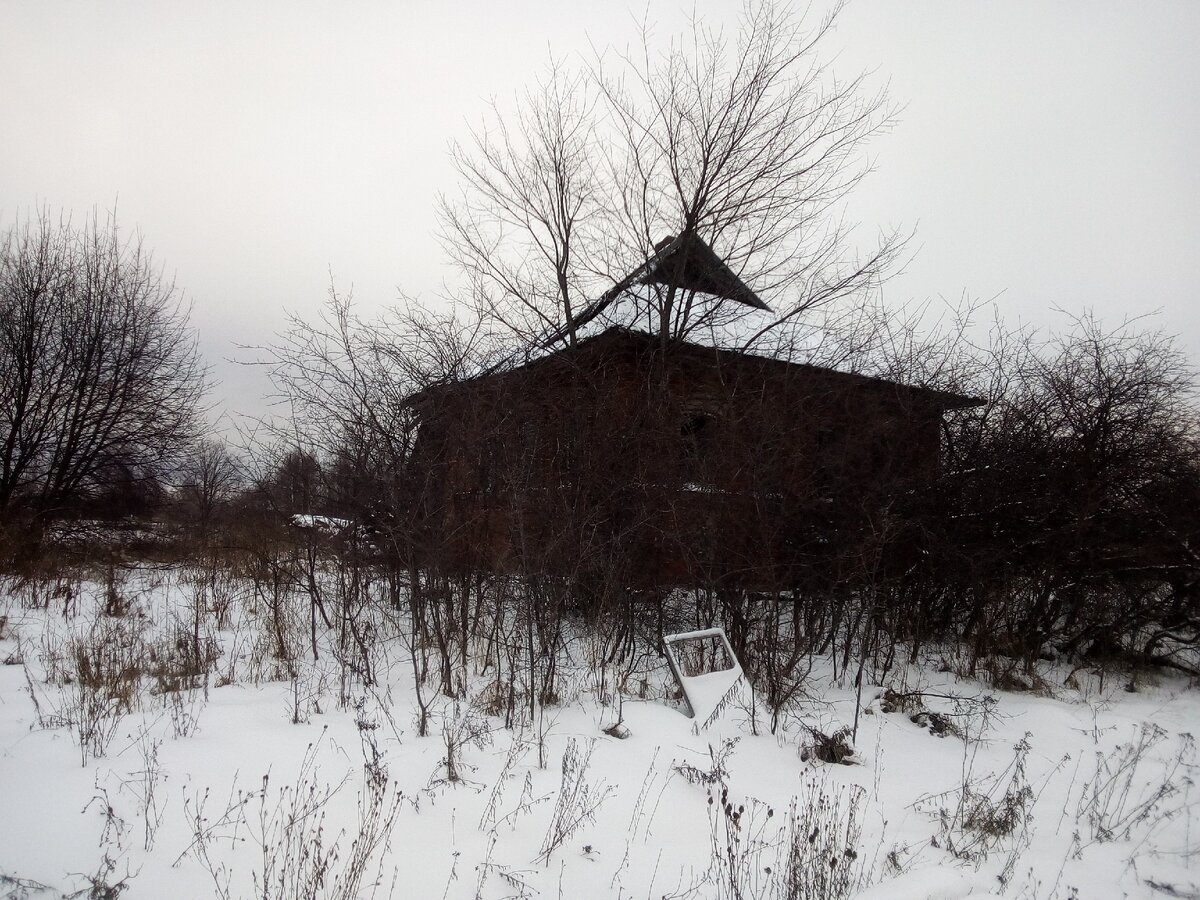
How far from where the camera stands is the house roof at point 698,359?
6841 millimetres

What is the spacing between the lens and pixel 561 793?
4078mm

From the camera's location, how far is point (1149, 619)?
708 centimetres

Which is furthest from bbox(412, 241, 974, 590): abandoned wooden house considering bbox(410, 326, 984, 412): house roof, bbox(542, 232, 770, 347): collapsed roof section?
bbox(542, 232, 770, 347): collapsed roof section

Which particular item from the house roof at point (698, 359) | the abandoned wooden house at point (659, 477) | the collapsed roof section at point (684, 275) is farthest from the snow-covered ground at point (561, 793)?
the collapsed roof section at point (684, 275)

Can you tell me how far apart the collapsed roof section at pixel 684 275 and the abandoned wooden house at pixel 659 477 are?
3243 mm

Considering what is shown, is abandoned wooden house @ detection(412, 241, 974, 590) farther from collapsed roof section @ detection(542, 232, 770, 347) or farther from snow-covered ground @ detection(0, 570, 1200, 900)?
collapsed roof section @ detection(542, 232, 770, 347)

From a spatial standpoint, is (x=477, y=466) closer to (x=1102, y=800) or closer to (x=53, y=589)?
(x=1102, y=800)

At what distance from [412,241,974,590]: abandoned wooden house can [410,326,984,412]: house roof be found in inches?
1.5

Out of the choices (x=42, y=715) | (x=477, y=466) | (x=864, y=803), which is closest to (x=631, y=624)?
(x=477, y=466)

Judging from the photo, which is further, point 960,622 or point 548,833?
point 960,622

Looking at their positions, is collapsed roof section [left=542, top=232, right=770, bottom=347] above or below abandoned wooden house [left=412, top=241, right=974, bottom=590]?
above

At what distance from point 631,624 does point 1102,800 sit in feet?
12.7

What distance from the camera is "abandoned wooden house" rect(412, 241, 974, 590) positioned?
5.92 m

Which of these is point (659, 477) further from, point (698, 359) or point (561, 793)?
point (698, 359)
